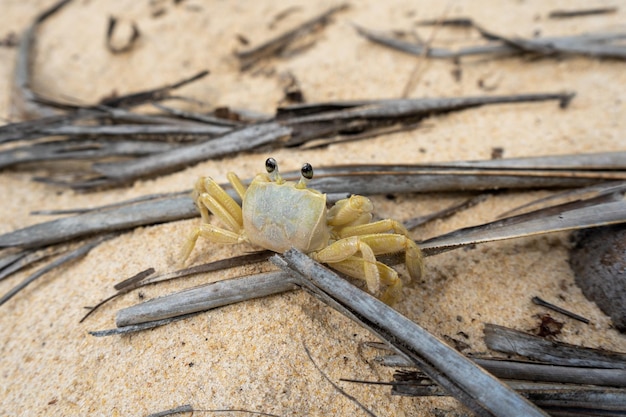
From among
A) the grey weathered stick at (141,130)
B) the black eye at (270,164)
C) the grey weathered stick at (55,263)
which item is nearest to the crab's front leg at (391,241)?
the black eye at (270,164)

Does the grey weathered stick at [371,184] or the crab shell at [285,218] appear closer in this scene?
the crab shell at [285,218]

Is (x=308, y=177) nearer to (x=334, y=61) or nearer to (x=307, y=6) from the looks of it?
(x=334, y=61)

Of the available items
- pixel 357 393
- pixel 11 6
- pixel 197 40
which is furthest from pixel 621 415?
pixel 11 6

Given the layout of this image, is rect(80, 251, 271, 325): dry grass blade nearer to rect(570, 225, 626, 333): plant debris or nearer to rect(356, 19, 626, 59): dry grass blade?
rect(570, 225, 626, 333): plant debris

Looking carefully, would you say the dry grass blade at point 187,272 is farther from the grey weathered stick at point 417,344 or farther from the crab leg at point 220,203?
the grey weathered stick at point 417,344

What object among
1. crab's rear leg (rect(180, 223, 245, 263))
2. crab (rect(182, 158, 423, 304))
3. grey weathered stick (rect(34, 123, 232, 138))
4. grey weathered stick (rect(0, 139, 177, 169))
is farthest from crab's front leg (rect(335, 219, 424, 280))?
grey weathered stick (rect(0, 139, 177, 169))

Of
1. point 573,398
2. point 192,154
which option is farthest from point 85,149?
point 573,398

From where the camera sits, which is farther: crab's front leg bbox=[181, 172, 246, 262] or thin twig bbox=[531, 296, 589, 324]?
crab's front leg bbox=[181, 172, 246, 262]
